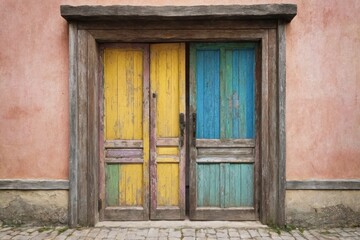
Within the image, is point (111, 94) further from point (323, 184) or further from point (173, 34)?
point (323, 184)

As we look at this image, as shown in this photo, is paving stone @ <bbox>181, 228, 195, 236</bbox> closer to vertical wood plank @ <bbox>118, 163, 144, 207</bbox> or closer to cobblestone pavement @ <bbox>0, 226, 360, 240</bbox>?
cobblestone pavement @ <bbox>0, 226, 360, 240</bbox>

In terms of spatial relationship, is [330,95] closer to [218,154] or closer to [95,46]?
[218,154]

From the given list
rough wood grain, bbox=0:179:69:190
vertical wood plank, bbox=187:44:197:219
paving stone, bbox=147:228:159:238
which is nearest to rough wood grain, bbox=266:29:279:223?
vertical wood plank, bbox=187:44:197:219

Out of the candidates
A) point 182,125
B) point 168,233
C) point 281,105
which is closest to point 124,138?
point 182,125

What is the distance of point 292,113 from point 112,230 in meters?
2.72

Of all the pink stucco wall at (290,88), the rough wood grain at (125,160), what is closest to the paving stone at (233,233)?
the pink stucco wall at (290,88)

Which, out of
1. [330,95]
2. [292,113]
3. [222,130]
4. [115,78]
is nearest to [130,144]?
[115,78]

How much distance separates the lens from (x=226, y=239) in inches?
176

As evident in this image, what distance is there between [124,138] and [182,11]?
182 cm

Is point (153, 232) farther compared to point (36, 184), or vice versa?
point (36, 184)

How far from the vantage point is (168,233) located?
4.65 metres

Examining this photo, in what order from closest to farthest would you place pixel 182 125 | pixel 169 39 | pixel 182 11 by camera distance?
1. pixel 182 11
2. pixel 169 39
3. pixel 182 125

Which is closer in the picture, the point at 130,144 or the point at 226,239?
the point at 226,239

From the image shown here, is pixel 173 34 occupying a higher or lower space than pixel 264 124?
higher
